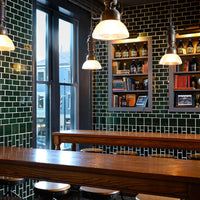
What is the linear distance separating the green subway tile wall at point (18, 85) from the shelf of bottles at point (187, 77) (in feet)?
8.04

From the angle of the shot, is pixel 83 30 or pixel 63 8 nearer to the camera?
pixel 63 8

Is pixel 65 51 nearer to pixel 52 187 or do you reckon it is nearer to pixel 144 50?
pixel 144 50

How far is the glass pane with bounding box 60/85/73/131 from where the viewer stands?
5551 millimetres

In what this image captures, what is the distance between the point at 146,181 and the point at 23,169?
99 centimetres

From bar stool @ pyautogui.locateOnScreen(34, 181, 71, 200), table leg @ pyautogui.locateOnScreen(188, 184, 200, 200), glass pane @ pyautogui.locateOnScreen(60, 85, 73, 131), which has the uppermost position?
glass pane @ pyautogui.locateOnScreen(60, 85, 73, 131)

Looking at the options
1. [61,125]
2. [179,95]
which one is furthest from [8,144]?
[179,95]

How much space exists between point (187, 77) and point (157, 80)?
19.9 inches

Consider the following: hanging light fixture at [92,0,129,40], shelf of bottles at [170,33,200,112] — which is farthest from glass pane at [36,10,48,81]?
hanging light fixture at [92,0,129,40]

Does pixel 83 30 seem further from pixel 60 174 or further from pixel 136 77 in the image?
pixel 60 174

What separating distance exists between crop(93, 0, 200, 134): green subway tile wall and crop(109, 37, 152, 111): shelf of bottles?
4.2 inches

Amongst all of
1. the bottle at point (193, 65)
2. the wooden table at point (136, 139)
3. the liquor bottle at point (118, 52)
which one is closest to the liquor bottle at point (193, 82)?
the bottle at point (193, 65)

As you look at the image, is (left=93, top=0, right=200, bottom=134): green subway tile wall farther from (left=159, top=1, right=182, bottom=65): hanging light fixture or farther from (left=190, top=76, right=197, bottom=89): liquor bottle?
(left=159, top=1, right=182, bottom=65): hanging light fixture

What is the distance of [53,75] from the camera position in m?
5.21

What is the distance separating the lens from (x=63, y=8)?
536cm
